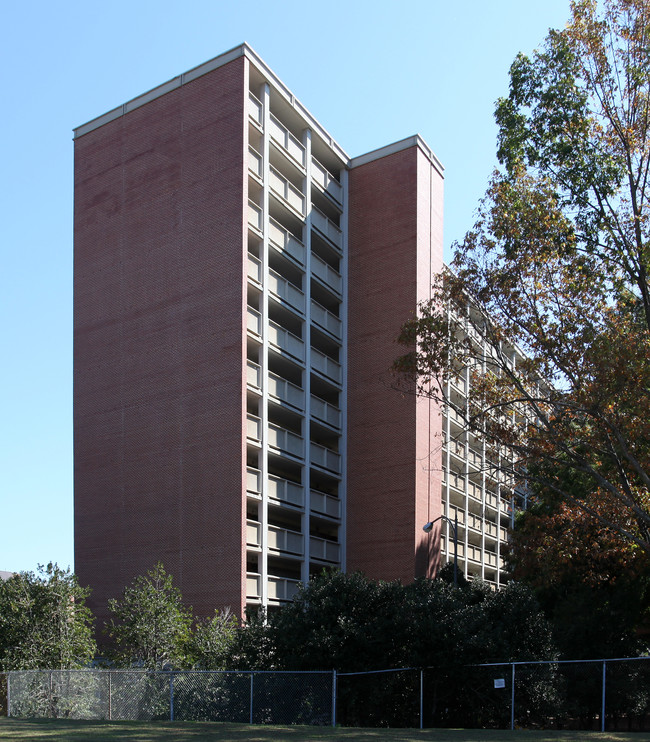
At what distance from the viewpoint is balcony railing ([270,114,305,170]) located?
40500 millimetres

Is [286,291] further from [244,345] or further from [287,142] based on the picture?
[287,142]

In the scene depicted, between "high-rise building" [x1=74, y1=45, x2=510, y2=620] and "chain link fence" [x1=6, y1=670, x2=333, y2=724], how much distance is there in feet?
34.5

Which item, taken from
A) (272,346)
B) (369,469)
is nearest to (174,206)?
(272,346)

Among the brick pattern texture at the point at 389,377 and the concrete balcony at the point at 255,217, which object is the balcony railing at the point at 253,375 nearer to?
the brick pattern texture at the point at 389,377

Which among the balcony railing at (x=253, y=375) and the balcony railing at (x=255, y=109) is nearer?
the balcony railing at (x=253, y=375)

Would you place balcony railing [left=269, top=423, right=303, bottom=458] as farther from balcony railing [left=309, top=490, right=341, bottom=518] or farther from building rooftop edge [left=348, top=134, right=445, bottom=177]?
building rooftop edge [left=348, top=134, right=445, bottom=177]

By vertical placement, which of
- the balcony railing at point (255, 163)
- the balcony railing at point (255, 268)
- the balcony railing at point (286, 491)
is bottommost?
the balcony railing at point (286, 491)

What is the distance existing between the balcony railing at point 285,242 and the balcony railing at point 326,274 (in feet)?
3.68

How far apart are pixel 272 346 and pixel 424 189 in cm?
1247

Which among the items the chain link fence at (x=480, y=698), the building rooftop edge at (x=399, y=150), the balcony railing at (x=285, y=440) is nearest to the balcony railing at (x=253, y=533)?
the balcony railing at (x=285, y=440)

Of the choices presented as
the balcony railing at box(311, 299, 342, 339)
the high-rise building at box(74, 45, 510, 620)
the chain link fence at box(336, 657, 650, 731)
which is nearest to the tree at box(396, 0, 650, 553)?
the chain link fence at box(336, 657, 650, 731)

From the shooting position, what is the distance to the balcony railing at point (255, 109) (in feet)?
127

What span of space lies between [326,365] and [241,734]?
25.9 m

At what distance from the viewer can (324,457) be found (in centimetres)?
4128
